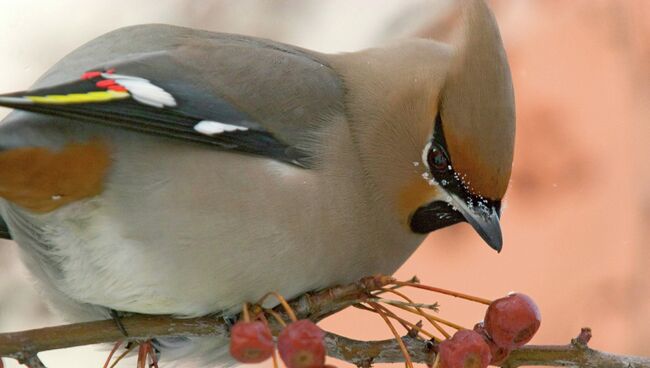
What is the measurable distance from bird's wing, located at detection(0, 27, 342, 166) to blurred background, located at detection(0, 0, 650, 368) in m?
1.00

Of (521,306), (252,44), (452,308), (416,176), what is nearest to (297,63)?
(252,44)

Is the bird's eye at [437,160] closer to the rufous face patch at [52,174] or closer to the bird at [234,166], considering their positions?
the bird at [234,166]

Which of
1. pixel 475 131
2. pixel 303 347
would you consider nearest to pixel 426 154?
pixel 475 131

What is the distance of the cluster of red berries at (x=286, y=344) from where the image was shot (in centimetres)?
185

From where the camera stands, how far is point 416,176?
235cm

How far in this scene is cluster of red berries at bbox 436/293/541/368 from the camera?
1.96 metres

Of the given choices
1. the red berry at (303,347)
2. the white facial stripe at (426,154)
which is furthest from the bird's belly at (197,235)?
the red berry at (303,347)

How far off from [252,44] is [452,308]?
1333mm

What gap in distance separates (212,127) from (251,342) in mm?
475

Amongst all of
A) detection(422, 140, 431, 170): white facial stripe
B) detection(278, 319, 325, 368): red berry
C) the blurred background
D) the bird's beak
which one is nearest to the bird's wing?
detection(422, 140, 431, 170): white facial stripe

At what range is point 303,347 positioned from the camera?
1848mm

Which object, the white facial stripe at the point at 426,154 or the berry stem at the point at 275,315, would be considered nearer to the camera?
the berry stem at the point at 275,315

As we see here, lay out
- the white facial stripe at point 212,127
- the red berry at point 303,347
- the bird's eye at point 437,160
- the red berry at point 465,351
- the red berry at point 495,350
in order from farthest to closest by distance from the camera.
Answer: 1. the bird's eye at point 437,160
2. the white facial stripe at point 212,127
3. the red berry at point 495,350
4. the red berry at point 465,351
5. the red berry at point 303,347

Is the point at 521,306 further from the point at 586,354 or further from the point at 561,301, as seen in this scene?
the point at 561,301
